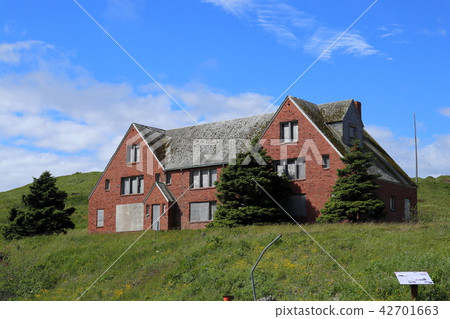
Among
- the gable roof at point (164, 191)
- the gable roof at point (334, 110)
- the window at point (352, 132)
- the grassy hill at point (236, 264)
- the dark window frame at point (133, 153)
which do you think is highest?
the gable roof at point (334, 110)

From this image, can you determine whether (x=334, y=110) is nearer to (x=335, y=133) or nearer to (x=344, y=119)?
(x=344, y=119)

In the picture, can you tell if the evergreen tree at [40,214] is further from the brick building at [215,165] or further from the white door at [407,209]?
the white door at [407,209]

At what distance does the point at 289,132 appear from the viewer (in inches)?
1623

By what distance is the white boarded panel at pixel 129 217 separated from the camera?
47812 millimetres

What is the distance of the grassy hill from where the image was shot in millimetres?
22109

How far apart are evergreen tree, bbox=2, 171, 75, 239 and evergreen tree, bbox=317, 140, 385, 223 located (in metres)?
25.7

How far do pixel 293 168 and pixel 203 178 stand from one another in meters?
8.36

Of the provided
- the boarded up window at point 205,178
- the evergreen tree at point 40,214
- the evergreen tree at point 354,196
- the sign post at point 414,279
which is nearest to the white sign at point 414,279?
the sign post at point 414,279

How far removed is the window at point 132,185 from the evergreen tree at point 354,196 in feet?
62.5

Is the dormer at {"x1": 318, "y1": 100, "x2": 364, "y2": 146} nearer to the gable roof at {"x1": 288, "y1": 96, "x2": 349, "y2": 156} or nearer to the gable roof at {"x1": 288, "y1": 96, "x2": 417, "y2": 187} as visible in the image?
the gable roof at {"x1": 288, "y1": 96, "x2": 417, "y2": 187}

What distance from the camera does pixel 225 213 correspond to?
38.9 m

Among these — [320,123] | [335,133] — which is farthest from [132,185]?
[335,133]
